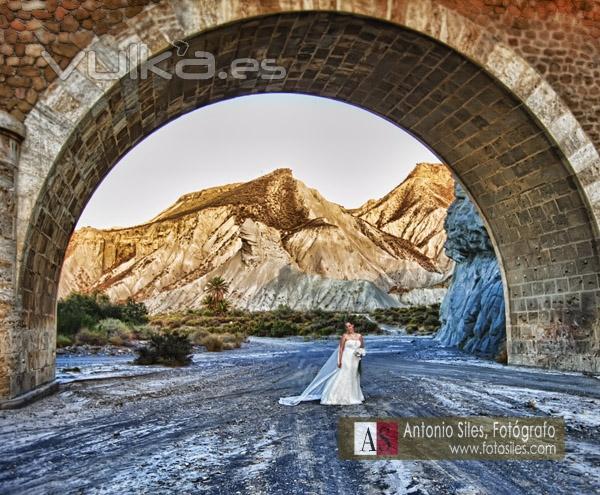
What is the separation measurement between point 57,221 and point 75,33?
2.75 metres

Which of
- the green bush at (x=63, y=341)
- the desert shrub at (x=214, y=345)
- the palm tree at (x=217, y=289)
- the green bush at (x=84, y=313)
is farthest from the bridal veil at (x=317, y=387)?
the palm tree at (x=217, y=289)

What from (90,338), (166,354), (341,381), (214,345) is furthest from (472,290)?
(90,338)

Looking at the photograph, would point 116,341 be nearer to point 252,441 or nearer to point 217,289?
point 252,441

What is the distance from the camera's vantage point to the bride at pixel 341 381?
7949 millimetres

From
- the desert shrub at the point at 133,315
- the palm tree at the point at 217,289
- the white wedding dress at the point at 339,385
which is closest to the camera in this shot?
the white wedding dress at the point at 339,385

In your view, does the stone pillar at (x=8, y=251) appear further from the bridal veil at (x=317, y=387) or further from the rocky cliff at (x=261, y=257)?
the rocky cliff at (x=261, y=257)

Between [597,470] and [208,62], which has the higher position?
[208,62]

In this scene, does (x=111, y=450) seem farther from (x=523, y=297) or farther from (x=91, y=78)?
(x=523, y=297)

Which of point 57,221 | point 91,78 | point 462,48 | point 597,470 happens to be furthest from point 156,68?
point 597,470

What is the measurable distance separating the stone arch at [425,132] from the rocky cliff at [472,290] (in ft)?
19.4

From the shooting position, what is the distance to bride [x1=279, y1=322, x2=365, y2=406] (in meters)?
7.95

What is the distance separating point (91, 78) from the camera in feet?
25.7

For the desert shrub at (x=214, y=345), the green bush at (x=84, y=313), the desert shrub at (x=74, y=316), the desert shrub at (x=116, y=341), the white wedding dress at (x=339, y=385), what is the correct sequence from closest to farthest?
the white wedding dress at (x=339, y=385) < the desert shrub at (x=116, y=341) < the desert shrub at (x=74, y=316) < the green bush at (x=84, y=313) < the desert shrub at (x=214, y=345)

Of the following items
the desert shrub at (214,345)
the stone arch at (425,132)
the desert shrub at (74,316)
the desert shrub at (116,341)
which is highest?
the stone arch at (425,132)
